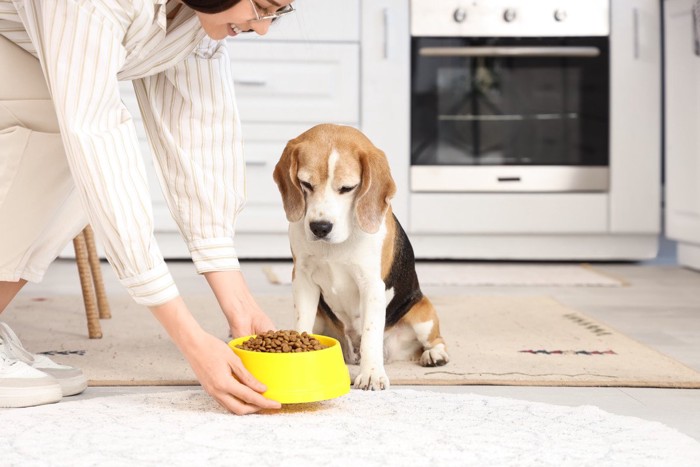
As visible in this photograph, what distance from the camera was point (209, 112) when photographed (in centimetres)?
199

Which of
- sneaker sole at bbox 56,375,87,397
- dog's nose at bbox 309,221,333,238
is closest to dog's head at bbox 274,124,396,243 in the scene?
dog's nose at bbox 309,221,333,238

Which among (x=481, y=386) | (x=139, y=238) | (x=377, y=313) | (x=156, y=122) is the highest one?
(x=156, y=122)

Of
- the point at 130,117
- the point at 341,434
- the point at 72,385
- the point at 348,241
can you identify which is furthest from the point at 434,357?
the point at 130,117

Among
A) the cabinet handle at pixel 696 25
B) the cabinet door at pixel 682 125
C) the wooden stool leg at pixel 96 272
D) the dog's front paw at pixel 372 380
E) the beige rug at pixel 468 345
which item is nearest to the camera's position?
the dog's front paw at pixel 372 380

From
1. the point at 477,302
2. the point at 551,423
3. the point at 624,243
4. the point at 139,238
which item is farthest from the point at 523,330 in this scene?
the point at 624,243

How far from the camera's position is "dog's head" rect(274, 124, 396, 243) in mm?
1958

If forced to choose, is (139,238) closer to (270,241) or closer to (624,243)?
(270,241)

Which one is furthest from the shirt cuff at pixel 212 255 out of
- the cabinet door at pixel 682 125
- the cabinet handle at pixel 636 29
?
the cabinet handle at pixel 636 29

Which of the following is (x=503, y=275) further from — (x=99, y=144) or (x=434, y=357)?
(x=99, y=144)

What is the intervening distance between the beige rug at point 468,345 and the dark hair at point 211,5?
2.58 ft

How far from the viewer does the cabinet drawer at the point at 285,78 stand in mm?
4070

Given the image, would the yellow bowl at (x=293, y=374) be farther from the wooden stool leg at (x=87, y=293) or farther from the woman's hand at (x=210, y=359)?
the wooden stool leg at (x=87, y=293)

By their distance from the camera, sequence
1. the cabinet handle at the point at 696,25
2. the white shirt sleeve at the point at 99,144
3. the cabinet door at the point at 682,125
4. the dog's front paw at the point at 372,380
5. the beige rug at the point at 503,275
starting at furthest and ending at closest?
the cabinet door at the point at 682,125 < the cabinet handle at the point at 696,25 < the beige rug at the point at 503,275 < the dog's front paw at the point at 372,380 < the white shirt sleeve at the point at 99,144

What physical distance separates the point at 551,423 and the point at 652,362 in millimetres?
645
